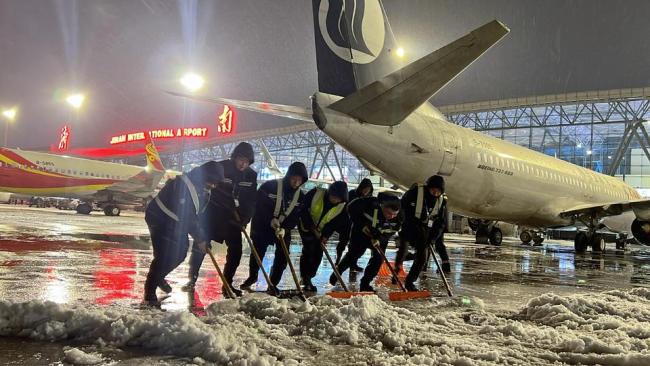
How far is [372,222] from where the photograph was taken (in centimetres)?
679

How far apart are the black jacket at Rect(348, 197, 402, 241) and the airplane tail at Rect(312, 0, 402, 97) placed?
4.35 meters

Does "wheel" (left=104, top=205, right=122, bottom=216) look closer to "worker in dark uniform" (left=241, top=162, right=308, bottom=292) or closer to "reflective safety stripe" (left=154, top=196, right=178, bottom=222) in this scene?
"worker in dark uniform" (left=241, top=162, right=308, bottom=292)

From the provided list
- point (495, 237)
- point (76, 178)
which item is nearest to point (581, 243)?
point (495, 237)

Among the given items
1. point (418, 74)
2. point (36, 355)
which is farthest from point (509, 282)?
point (36, 355)

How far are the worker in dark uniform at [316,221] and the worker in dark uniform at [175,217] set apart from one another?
164cm

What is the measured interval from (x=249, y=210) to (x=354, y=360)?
10.5 ft

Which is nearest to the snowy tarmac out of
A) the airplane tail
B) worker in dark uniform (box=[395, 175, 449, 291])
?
worker in dark uniform (box=[395, 175, 449, 291])

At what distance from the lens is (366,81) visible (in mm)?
10930

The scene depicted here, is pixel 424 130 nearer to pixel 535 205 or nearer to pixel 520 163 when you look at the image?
pixel 520 163

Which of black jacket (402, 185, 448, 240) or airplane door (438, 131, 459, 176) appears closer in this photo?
black jacket (402, 185, 448, 240)

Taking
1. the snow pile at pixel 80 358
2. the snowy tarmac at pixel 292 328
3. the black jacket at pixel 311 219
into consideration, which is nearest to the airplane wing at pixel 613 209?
the snowy tarmac at pixel 292 328

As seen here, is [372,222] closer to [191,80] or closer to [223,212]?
[223,212]

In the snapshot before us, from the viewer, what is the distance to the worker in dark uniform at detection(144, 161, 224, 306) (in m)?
4.79

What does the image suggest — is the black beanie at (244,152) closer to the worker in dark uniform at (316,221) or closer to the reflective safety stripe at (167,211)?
the worker in dark uniform at (316,221)
